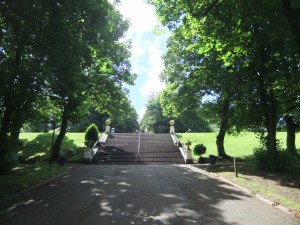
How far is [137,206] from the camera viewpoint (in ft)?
31.0

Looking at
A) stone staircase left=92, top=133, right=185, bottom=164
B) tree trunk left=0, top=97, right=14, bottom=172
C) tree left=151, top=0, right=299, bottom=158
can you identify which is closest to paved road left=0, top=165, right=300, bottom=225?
tree trunk left=0, top=97, right=14, bottom=172

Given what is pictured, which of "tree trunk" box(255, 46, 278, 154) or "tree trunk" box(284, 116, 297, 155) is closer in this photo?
"tree trunk" box(255, 46, 278, 154)

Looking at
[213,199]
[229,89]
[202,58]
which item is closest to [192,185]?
[213,199]

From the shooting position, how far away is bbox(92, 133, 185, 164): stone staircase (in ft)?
89.8

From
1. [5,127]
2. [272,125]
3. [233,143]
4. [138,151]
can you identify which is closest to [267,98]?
[272,125]

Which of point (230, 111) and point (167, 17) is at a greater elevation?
point (167, 17)

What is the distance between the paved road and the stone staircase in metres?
13.4

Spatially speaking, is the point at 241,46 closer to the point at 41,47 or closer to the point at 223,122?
the point at 41,47

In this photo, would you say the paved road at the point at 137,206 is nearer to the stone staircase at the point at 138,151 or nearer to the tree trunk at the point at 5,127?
the tree trunk at the point at 5,127

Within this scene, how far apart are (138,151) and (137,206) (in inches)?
848

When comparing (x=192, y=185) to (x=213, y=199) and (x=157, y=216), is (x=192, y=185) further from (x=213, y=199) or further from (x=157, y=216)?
(x=157, y=216)

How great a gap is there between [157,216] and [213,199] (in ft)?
9.72

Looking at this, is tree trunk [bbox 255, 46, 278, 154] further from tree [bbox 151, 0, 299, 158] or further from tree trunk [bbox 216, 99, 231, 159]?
tree trunk [bbox 216, 99, 231, 159]

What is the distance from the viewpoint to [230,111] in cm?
2575
